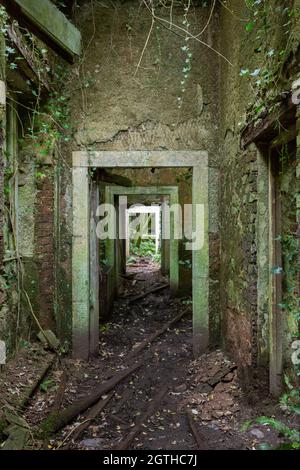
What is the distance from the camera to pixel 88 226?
4375mm

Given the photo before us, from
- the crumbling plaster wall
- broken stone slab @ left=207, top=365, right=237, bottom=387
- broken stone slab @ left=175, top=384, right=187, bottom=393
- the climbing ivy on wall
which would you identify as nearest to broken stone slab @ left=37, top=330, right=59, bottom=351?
broken stone slab @ left=175, top=384, right=187, bottom=393

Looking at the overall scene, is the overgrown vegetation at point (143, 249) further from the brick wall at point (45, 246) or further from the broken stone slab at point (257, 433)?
the broken stone slab at point (257, 433)

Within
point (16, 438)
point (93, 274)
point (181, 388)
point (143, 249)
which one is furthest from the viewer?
point (143, 249)

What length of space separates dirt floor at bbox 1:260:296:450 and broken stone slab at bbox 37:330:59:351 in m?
0.12

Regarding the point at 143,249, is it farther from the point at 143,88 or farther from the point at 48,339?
the point at 143,88

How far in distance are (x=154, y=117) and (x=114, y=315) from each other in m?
4.11

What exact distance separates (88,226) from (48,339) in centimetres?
148

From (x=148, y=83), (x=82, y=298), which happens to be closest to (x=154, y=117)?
(x=148, y=83)

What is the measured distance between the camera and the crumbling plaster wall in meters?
4.32

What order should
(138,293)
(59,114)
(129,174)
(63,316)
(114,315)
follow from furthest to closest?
(138,293) < (129,174) < (114,315) < (63,316) < (59,114)

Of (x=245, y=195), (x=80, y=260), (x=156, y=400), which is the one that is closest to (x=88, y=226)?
(x=80, y=260)

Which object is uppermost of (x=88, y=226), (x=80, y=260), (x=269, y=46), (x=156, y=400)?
(x=269, y=46)
